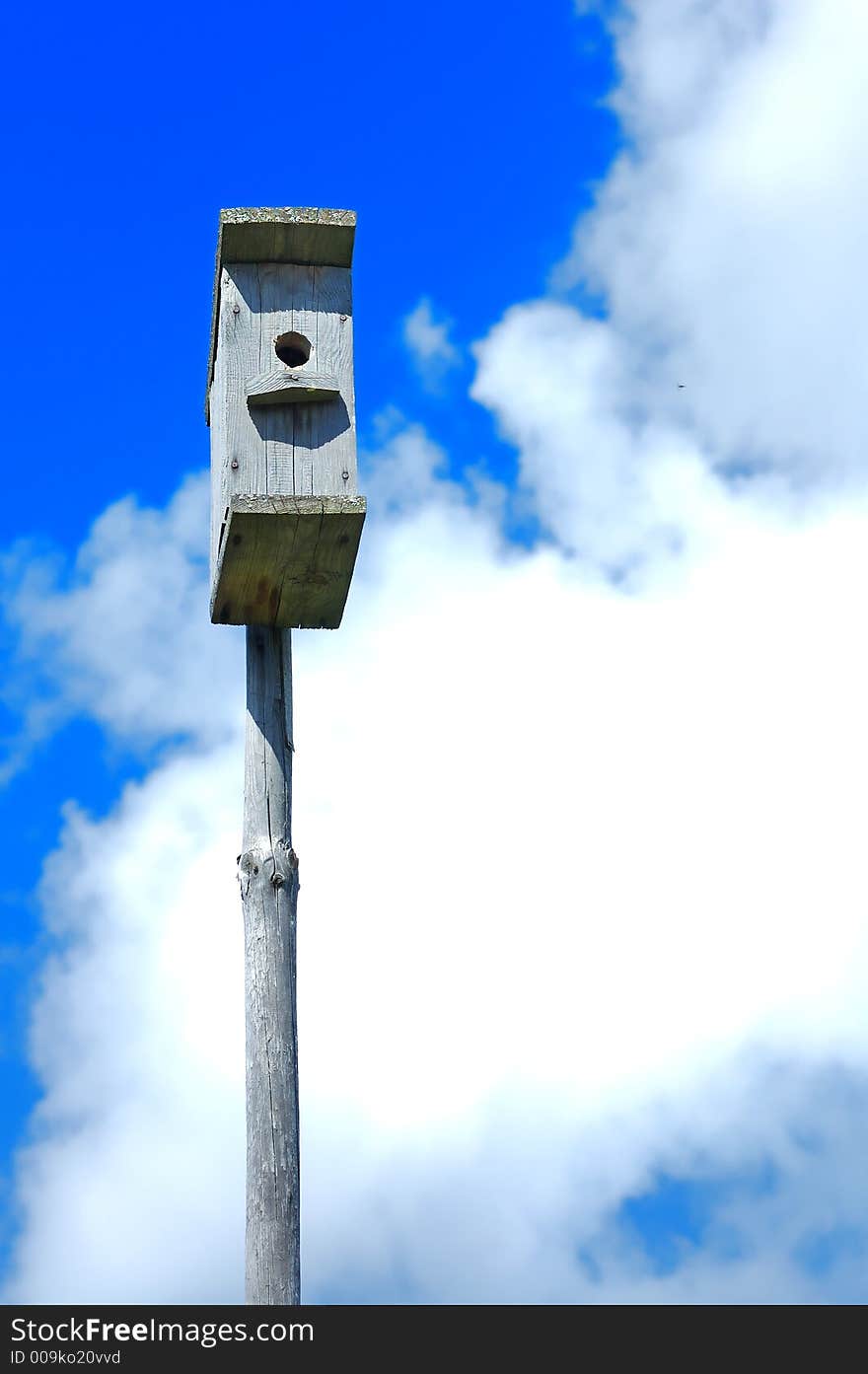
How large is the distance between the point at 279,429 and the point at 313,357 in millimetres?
306

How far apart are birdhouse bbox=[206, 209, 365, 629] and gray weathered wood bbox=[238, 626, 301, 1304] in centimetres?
28

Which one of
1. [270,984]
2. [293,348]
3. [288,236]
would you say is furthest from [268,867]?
[288,236]

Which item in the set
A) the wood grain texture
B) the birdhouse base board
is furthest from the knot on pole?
the wood grain texture

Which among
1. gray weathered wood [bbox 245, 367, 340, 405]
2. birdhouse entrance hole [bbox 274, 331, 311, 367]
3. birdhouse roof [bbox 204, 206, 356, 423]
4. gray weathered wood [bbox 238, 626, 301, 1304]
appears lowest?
gray weathered wood [bbox 238, 626, 301, 1304]

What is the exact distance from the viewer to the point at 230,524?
5.66 metres

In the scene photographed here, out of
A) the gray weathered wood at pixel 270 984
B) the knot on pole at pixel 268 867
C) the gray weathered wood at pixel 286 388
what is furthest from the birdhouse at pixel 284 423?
the knot on pole at pixel 268 867

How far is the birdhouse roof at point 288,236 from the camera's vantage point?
19.6 ft

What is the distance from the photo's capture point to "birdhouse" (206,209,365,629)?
5.73 metres

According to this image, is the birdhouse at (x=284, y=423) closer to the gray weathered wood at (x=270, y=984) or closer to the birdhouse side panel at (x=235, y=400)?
the birdhouse side panel at (x=235, y=400)

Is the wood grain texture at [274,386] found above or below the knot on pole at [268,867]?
above

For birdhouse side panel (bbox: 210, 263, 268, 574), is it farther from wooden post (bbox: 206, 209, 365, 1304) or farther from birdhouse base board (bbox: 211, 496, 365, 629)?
birdhouse base board (bbox: 211, 496, 365, 629)
